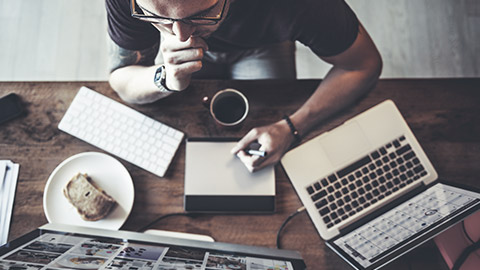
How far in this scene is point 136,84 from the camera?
994mm

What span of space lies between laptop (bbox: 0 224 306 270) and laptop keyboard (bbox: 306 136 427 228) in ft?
0.75

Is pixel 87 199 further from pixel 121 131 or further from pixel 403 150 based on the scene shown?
pixel 403 150

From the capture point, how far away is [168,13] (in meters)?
0.69

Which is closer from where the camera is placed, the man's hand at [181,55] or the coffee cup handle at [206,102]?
the man's hand at [181,55]

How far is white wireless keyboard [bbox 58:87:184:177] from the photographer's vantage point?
3.32 ft

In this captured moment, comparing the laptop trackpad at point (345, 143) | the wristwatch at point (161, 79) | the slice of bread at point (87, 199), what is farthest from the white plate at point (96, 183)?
the laptop trackpad at point (345, 143)

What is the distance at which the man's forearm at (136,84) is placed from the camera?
99 cm

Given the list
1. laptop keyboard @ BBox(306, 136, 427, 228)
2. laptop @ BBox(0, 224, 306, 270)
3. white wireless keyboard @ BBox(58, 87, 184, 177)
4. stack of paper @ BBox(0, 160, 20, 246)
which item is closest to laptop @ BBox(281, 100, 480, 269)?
laptop keyboard @ BBox(306, 136, 427, 228)

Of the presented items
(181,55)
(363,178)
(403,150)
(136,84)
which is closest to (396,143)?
(403,150)

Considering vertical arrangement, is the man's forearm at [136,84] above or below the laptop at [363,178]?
above

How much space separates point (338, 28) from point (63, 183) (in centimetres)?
90

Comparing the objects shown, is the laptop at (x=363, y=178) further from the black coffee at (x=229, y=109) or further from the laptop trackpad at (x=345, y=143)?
the black coffee at (x=229, y=109)

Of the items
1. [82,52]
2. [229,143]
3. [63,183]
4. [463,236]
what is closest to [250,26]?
[229,143]

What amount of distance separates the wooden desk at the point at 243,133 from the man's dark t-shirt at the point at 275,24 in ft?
0.50
